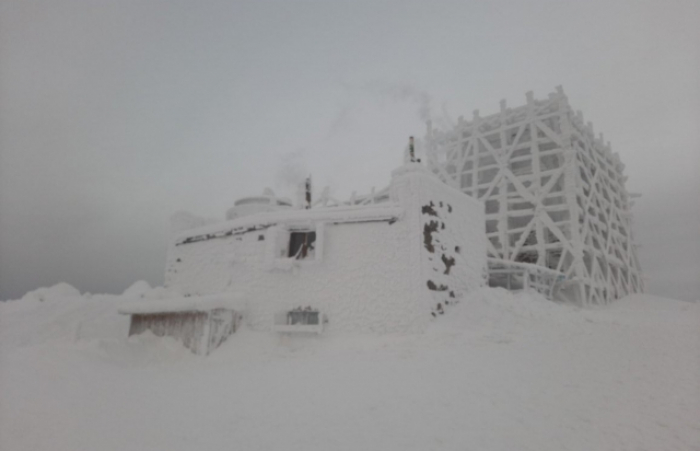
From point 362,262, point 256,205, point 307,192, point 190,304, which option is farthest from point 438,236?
point 256,205

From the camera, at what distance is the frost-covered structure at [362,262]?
34.1 ft

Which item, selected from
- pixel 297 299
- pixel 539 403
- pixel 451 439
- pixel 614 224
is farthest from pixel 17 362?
pixel 614 224

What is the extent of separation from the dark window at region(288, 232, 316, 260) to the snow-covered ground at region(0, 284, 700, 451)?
8.27 feet

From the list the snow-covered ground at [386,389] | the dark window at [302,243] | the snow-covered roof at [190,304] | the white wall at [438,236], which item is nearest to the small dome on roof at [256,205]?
the dark window at [302,243]

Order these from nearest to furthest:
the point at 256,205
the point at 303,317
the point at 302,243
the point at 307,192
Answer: the point at 303,317 → the point at 302,243 → the point at 307,192 → the point at 256,205

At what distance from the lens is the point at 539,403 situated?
6.25m

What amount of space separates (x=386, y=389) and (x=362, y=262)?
4.25 metres

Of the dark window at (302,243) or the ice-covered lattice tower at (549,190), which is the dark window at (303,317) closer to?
A: the dark window at (302,243)

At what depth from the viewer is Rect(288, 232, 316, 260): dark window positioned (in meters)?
12.2

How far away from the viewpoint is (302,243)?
1248cm

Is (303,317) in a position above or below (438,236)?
below

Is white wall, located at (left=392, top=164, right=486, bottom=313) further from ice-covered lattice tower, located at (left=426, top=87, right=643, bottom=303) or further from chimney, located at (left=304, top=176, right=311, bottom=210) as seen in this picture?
chimney, located at (left=304, top=176, right=311, bottom=210)

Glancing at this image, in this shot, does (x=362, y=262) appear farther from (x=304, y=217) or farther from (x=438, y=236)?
(x=304, y=217)

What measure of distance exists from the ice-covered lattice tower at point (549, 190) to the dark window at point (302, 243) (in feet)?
23.7
